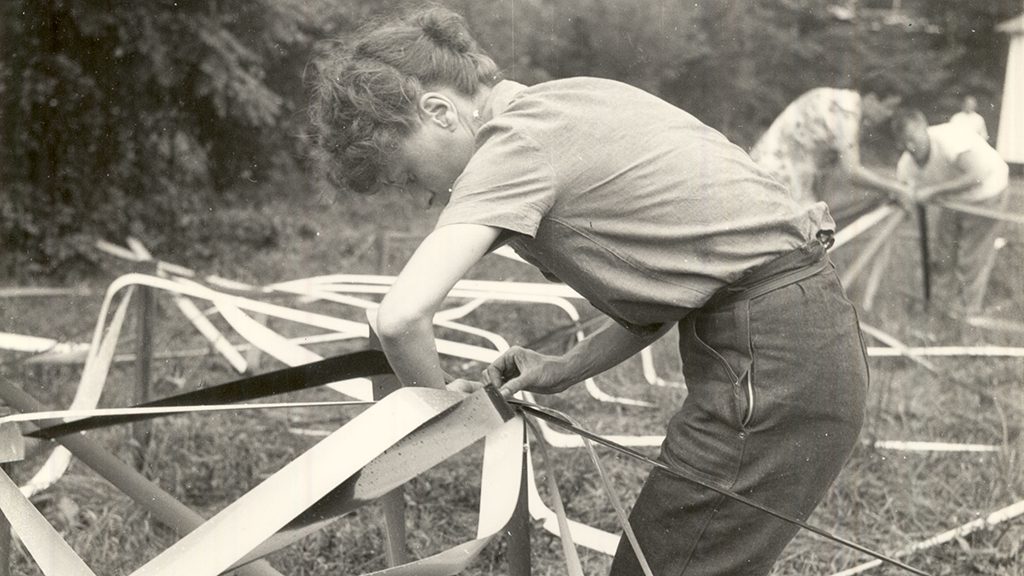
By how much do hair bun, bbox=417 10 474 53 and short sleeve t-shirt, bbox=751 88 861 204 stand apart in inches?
125

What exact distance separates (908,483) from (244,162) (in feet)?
14.1

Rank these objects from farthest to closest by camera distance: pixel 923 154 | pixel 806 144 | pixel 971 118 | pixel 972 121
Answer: pixel 971 118, pixel 972 121, pixel 923 154, pixel 806 144

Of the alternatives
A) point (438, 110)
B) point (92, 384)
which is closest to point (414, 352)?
point (438, 110)

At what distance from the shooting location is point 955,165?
515cm

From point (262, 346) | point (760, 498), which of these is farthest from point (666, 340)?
point (760, 498)

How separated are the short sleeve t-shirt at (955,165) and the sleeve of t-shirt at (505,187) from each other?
4263 mm

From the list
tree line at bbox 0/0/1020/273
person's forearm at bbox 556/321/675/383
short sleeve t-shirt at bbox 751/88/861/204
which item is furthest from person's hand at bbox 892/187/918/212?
person's forearm at bbox 556/321/675/383

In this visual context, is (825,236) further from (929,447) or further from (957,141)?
(957,141)

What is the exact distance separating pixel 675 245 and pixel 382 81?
41 cm

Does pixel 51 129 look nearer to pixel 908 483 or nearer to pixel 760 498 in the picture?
pixel 908 483

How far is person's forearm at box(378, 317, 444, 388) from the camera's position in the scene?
1.20 metres

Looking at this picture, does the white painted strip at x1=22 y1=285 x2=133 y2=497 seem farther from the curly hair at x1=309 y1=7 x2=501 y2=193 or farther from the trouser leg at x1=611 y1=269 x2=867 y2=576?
the trouser leg at x1=611 y1=269 x2=867 y2=576

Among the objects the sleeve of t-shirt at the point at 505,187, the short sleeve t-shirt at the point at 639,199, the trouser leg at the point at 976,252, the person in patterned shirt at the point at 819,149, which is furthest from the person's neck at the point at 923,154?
the sleeve of t-shirt at the point at 505,187

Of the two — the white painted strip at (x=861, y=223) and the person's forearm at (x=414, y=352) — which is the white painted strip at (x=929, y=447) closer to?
the white painted strip at (x=861, y=223)
